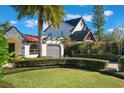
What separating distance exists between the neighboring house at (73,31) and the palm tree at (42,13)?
13.2m

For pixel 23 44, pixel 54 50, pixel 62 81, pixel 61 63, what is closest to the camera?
pixel 62 81

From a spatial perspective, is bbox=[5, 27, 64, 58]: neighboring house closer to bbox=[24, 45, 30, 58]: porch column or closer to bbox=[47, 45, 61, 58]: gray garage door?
bbox=[24, 45, 30, 58]: porch column

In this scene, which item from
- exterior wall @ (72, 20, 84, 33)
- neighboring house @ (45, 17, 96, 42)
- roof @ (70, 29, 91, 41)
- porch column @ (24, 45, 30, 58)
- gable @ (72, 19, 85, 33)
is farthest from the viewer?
exterior wall @ (72, 20, 84, 33)

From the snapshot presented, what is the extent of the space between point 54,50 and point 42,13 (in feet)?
28.6

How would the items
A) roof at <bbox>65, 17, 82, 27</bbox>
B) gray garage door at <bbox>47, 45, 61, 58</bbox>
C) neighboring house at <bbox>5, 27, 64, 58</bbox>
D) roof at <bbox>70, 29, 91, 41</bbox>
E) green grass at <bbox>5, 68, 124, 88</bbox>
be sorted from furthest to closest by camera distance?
1. roof at <bbox>65, 17, 82, 27</bbox>
2. roof at <bbox>70, 29, 91, 41</bbox>
3. gray garage door at <bbox>47, 45, 61, 58</bbox>
4. neighboring house at <bbox>5, 27, 64, 58</bbox>
5. green grass at <bbox>5, 68, 124, 88</bbox>

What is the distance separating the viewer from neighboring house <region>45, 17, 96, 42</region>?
140 ft

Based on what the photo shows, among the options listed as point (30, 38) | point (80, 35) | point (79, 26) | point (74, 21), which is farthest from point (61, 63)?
point (74, 21)

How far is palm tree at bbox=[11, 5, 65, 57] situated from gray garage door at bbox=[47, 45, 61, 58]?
7.42 m

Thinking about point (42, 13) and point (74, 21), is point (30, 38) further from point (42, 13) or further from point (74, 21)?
point (74, 21)

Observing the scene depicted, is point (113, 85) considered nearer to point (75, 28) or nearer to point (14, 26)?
point (14, 26)

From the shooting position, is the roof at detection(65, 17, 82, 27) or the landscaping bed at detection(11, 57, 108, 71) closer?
the landscaping bed at detection(11, 57, 108, 71)

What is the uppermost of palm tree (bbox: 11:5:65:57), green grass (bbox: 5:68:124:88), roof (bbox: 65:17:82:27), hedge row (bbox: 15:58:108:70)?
roof (bbox: 65:17:82:27)

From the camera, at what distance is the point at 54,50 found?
34281 millimetres

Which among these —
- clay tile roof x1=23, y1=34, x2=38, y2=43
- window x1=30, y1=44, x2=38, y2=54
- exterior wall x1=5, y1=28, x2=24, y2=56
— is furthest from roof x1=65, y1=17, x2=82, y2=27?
exterior wall x1=5, y1=28, x2=24, y2=56
